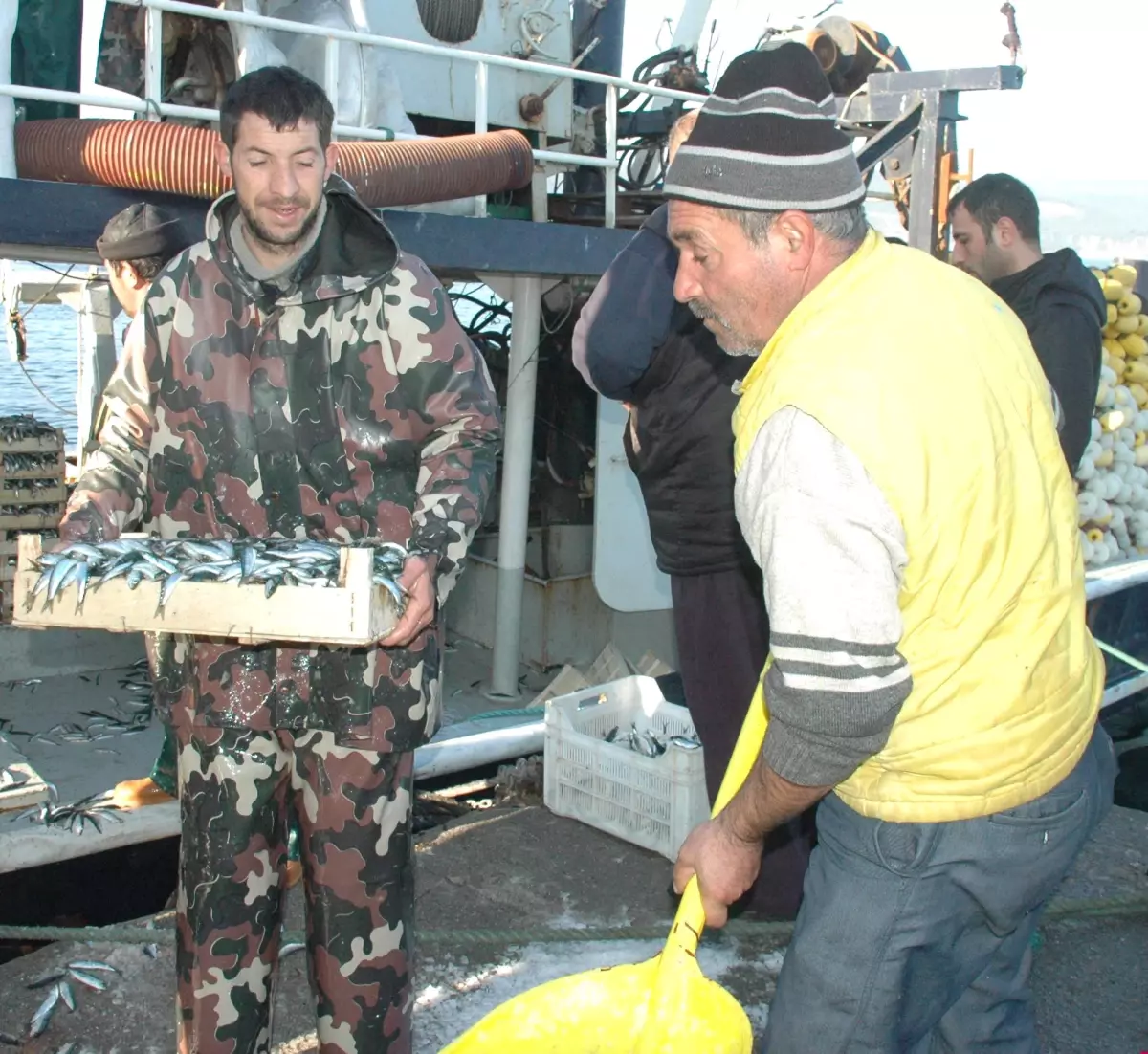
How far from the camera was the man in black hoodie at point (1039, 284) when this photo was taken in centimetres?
478

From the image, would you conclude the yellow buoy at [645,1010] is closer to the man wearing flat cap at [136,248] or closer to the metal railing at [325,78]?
the man wearing flat cap at [136,248]

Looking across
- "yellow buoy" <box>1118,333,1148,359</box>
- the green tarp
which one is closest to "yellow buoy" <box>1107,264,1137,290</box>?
"yellow buoy" <box>1118,333,1148,359</box>

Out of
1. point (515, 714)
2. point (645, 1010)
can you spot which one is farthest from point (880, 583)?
point (515, 714)

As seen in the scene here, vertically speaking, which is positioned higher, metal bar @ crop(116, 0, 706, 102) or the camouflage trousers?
metal bar @ crop(116, 0, 706, 102)

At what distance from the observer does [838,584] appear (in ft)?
6.09

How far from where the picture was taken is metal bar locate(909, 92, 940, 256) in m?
5.36

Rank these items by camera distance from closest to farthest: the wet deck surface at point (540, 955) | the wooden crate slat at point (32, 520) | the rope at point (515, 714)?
1. the wet deck surface at point (540, 955)
2. the rope at point (515, 714)
3. the wooden crate slat at point (32, 520)

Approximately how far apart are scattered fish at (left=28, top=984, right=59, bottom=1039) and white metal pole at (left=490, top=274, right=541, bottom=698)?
200 inches

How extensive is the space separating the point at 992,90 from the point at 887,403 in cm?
385

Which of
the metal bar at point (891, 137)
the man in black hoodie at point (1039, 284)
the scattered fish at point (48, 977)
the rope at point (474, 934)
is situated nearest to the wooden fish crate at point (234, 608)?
the rope at point (474, 934)

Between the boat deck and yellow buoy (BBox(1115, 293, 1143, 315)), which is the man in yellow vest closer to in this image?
the boat deck

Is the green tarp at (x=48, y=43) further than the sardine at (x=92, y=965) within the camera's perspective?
Yes

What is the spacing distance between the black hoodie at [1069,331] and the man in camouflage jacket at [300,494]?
2.85 meters

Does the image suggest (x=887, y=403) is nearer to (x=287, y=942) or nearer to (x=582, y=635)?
(x=287, y=942)
